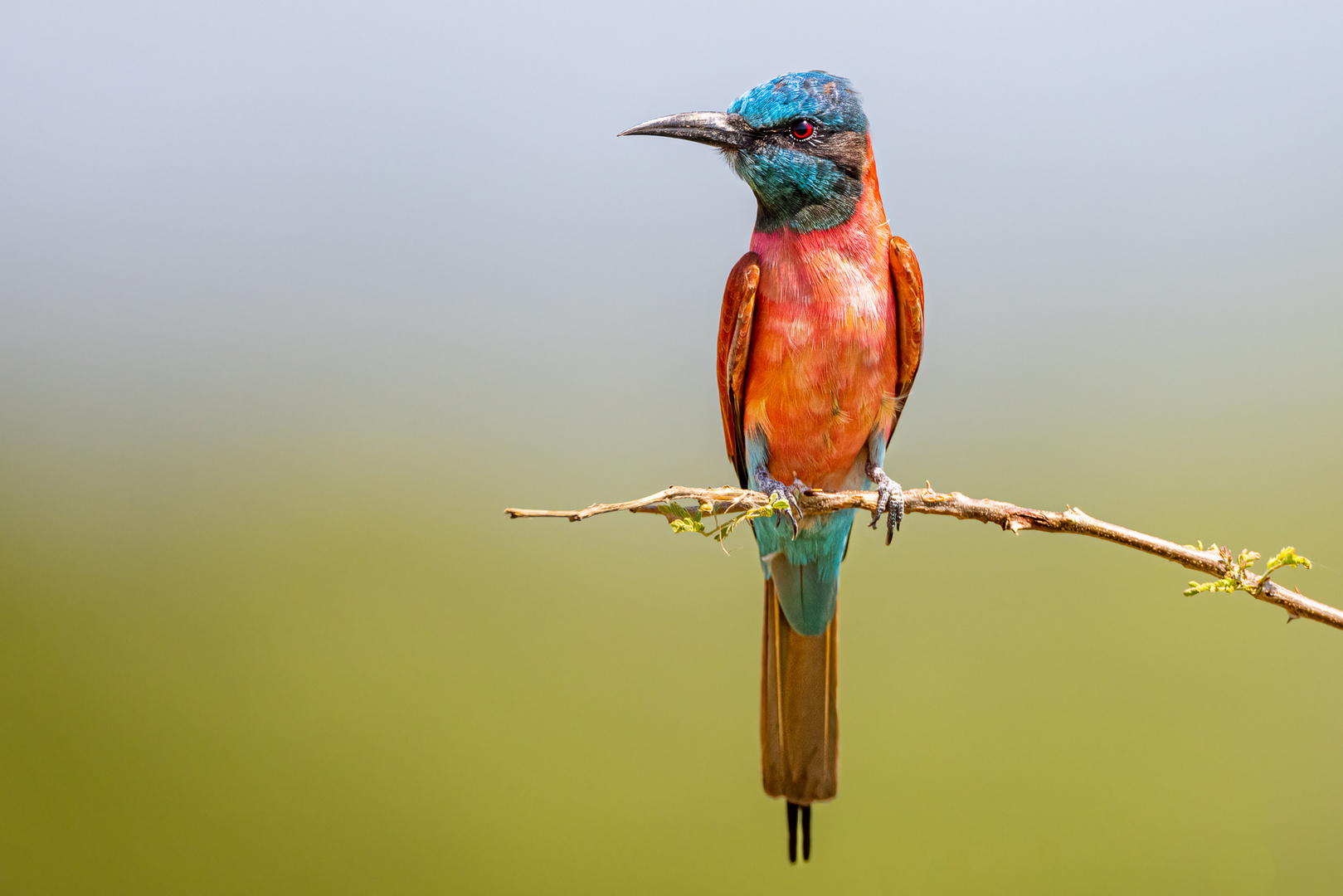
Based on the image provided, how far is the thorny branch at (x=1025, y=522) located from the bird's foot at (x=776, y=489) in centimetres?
22

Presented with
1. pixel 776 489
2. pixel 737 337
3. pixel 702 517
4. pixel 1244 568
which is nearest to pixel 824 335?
pixel 737 337

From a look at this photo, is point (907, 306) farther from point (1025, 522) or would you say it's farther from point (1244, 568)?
point (1244, 568)

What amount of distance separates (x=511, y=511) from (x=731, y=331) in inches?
31.9

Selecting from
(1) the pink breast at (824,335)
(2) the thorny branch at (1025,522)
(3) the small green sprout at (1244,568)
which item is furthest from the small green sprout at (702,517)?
(3) the small green sprout at (1244,568)

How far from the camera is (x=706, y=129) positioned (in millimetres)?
1590

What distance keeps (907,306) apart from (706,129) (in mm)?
578

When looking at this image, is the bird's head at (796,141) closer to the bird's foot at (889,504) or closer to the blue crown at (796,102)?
the blue crown at (796,102)

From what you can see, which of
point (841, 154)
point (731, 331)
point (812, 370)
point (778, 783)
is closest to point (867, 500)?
point (812, 370)

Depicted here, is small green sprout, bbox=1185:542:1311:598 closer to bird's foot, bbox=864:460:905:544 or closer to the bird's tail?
bird's foot, bbox=864:460:905:544

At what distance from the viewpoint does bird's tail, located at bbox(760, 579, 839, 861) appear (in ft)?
6.62

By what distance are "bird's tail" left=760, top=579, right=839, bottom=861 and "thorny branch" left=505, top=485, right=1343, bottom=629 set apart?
605 mm

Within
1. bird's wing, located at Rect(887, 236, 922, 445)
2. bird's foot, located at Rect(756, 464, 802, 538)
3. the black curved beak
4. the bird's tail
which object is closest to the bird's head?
the black curved beak

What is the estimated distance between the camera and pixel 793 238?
173 cm

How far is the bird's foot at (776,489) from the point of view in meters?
1.81
